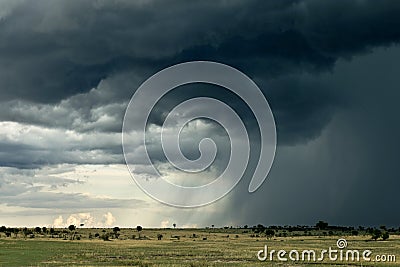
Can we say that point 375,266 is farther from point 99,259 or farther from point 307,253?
point 99,259

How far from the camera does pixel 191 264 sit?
7062 cm

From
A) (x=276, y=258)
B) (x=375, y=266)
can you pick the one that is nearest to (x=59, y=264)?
(x=276, y=258)

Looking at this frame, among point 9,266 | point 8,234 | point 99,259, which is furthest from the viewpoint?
point 8,234

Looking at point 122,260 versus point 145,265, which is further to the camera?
point 122,260

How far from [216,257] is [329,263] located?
18.1 meters

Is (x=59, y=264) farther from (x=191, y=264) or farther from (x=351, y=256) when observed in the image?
(x=351, y=256)

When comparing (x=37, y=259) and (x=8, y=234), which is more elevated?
(x=8, y=234)

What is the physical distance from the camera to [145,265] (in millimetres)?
69938

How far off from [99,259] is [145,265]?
41.5 feet

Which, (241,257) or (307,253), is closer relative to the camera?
(241,257)

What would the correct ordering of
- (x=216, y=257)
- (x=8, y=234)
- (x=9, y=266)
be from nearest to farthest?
(x=9, y=266)
(x=216, y=257)
(x=8, y=234)

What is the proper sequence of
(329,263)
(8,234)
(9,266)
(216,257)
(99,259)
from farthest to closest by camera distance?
(8,234)
(216,257)
(99,259)
(329,263)
(9,266)

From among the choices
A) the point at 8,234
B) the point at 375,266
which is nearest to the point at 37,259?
the point at 375,266

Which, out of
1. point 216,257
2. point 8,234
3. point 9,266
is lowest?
point 9,266
